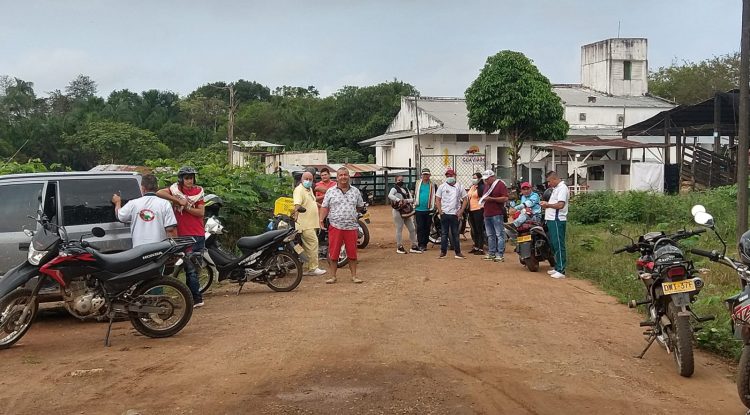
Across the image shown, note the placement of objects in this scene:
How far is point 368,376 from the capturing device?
→ 5926 millimetres

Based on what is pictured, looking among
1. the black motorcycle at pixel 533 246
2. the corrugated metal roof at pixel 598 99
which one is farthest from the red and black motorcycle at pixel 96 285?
the corrugated metal roof at pixel 598 99

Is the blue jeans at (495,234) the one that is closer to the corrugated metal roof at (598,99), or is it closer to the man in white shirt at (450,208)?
the man in white shirt at (450,208)


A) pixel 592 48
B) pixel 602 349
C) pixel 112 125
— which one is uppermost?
pixel 592 48

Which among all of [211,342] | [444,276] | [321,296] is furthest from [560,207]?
[211,342]

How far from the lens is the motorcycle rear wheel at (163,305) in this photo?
7.50 metres

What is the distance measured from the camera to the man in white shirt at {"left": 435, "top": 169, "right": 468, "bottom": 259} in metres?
14.0

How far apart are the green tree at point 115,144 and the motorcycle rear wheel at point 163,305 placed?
1579 inches

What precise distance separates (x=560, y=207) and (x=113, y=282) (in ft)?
23.2

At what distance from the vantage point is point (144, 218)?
8414 mm

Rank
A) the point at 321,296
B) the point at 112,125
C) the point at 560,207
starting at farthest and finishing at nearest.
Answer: the point at 112,125 → the point at 560,207 → the point at 321,296

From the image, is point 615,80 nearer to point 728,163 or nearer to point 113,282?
point 728,163

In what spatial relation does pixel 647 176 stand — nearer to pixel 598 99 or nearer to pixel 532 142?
pixel 532 142

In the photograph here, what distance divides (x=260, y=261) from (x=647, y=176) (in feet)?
75.7

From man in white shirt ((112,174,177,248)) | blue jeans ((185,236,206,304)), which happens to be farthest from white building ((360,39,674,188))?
man in white shirt ((112,174,177,248))
